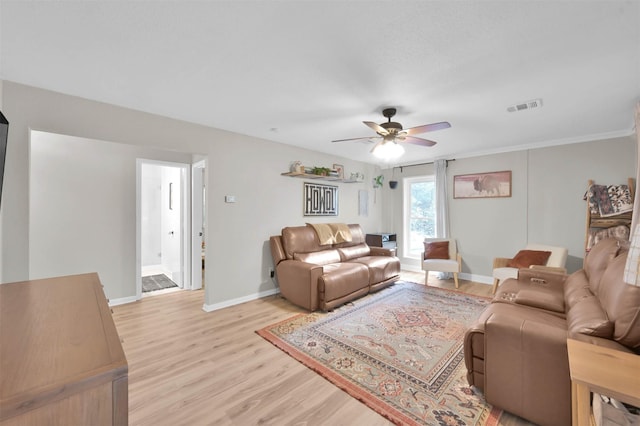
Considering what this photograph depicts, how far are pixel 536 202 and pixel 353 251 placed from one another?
2978mm

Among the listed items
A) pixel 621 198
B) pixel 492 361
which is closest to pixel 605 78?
pixel 621 198

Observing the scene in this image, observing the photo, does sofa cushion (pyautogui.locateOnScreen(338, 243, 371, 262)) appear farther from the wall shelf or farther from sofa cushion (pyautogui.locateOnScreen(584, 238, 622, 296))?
sofa cushion (pyautogui.locateOnScreen(584, 238, 622, 296))

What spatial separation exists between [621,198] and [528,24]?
3269 mm

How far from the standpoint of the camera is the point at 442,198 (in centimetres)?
511

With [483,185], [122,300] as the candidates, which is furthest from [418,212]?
[122,300]

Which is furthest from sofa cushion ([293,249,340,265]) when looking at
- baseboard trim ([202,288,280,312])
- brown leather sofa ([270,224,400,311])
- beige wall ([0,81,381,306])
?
baseboard trim ([202,288,280,312])

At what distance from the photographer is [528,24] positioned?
1534mm

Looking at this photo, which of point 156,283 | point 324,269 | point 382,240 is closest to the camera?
point 324,269

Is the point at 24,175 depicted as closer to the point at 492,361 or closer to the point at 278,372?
the point at 278,372

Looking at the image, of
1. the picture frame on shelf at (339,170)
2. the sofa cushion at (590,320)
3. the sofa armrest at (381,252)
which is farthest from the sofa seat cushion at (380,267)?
the sofa cushion at (590,320)

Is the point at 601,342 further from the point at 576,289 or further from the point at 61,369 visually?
the point at 61,369

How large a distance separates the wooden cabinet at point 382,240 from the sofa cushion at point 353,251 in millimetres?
589

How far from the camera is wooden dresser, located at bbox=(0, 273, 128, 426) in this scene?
2.09ft

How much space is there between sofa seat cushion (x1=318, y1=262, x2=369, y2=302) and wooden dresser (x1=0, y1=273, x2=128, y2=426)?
245 centimetres
